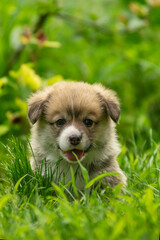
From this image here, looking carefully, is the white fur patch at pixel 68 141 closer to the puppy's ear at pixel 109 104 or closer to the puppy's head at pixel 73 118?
the puppy's head at pixel 73 118

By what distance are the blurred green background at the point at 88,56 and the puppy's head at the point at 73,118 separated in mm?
1765

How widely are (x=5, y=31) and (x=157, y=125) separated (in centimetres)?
322

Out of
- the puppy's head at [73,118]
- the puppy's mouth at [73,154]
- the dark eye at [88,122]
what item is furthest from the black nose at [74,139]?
the dark eye at [88,122]

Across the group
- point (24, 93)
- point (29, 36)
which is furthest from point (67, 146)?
point (29, 36)

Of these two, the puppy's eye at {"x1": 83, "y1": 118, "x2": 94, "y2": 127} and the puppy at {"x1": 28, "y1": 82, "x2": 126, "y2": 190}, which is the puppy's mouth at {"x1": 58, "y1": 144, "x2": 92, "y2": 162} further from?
the puppy's eye at {"x1": 83, "y1": 118, "x2": 94, "y2": 127}

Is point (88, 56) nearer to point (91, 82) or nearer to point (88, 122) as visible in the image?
point (91, 82)

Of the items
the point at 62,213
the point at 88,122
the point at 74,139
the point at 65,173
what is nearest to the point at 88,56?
the point at 88,122

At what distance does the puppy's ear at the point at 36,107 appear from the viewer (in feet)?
13.4

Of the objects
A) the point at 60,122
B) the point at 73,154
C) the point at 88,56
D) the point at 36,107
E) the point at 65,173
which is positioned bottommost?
the point at 65,173

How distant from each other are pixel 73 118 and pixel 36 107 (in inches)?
16.3

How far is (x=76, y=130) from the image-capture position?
12.8ft

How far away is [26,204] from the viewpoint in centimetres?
320

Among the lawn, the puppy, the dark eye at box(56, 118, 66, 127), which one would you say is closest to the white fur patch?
the puppy

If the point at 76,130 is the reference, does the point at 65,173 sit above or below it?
below
